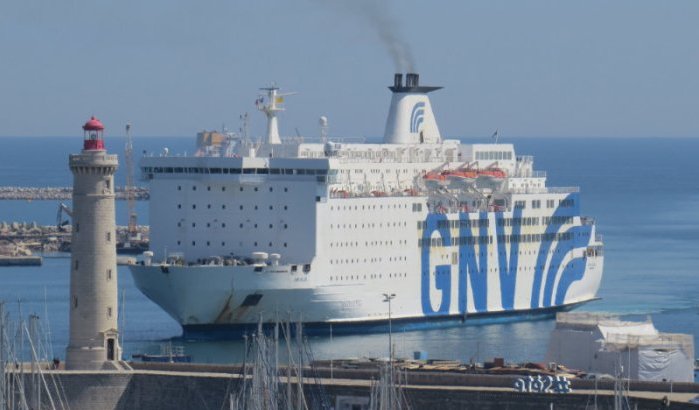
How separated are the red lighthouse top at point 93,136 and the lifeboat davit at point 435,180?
21.8 meters

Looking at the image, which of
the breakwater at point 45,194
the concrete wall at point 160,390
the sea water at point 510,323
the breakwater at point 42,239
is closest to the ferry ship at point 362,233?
the sea water at point 510,323

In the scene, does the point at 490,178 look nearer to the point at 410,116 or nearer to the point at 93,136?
the point at 410,116

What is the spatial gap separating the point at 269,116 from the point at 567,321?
16.7 meters

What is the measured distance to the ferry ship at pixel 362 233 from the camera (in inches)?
2339

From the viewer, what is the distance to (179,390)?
142 feet

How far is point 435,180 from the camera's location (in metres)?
65.9

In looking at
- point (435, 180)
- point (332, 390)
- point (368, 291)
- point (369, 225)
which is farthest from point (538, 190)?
point (332, 390)

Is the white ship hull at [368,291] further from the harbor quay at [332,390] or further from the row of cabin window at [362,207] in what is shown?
the harbor quay at [332,390]

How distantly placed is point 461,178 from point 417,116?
387 cm

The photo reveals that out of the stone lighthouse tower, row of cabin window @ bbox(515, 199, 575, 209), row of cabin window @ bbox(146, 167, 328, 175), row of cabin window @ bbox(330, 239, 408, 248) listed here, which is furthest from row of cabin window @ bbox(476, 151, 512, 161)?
the stone lighthouse tower

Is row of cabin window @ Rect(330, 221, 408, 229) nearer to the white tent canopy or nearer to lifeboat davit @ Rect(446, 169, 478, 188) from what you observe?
lifeboat davit @ Rect(446, 169, 478, 188)

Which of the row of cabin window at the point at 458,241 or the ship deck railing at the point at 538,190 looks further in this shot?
the ship deck railing at the point at 538,190

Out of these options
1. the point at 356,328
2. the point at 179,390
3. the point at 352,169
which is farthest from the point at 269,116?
the point at 179,390

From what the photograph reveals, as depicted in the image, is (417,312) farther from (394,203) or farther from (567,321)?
(567,321)
